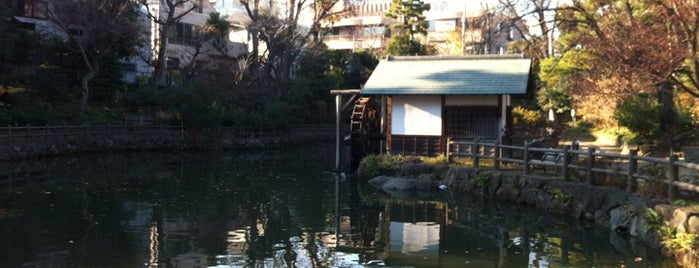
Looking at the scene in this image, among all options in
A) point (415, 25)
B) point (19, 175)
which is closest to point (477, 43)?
point (415, 25)

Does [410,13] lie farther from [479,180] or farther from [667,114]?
[479,180]

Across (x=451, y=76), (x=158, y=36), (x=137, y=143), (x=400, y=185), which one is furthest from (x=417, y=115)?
(x=158, y=36)

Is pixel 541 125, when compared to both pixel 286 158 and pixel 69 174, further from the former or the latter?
pixel 69 174

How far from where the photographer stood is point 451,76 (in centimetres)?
2203

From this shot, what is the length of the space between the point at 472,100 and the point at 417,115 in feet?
6.53

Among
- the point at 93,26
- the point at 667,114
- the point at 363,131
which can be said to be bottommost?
the point at 363,131

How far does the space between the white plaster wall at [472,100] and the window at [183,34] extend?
29133 mm

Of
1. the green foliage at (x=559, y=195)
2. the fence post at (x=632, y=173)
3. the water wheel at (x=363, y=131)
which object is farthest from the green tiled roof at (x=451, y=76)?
the fence post at (x=632, y=173)

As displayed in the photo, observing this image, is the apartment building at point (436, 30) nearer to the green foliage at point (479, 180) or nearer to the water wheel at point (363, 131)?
the water wheel at point (363, 131)

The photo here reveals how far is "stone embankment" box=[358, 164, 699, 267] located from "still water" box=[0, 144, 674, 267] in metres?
0.36

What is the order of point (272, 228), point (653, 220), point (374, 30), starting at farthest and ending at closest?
1. point (374, 30)
2. point (272, 228)
3. point (653, 220)

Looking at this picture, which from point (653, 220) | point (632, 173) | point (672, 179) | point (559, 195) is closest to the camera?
point (653, 220)

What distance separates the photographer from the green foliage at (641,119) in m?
22.2

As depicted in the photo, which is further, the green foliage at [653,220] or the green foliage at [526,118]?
the green foliage at [526,118]
